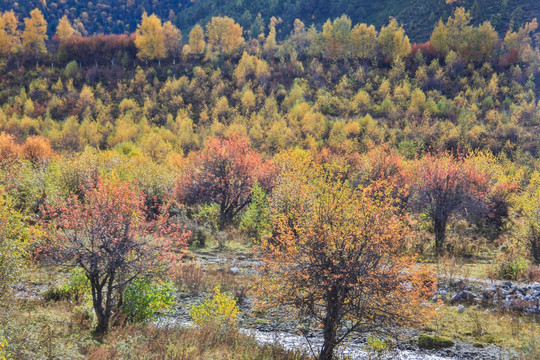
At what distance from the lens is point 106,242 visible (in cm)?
1095

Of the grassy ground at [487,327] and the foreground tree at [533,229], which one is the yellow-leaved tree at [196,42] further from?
the grassy ground at [487,327]

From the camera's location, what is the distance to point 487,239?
103 feet

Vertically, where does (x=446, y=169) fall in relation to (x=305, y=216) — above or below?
above

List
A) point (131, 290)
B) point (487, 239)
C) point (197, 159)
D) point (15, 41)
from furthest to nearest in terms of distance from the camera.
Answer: point (15, 41) → point (197, 159) → point (487, 239) → point (131, 290)

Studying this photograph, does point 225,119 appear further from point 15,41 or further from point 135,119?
point 15,41

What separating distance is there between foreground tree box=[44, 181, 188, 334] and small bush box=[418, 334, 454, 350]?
396 inches

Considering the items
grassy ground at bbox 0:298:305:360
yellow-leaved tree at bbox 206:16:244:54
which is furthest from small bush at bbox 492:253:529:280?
yellow-leaved tree at bbox 206:16:244:54

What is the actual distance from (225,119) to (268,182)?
43.4 m

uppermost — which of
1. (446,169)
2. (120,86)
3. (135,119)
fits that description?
(120,86)

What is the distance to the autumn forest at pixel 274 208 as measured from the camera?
35.1 ft

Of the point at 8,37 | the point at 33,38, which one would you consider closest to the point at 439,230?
the point at 33,38

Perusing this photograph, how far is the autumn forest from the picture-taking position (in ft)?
35.1

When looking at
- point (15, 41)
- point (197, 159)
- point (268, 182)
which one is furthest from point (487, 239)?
point (15, 41)

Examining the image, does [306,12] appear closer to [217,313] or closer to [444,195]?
[444,195]
